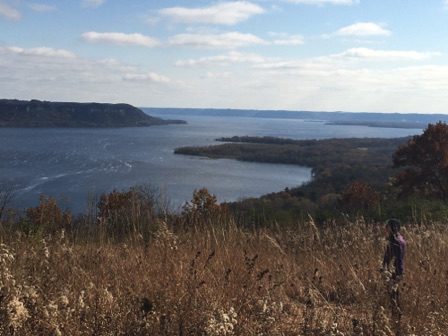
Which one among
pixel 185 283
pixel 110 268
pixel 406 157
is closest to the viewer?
pixel 185 283

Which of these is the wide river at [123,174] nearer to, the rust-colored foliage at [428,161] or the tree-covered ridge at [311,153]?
the tree-covered ridge at [311,153]

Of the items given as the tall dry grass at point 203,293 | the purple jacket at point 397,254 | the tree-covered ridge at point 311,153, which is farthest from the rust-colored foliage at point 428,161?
the tree-covered ridge at point 311,153

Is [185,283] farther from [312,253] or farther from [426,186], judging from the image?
[426,186]

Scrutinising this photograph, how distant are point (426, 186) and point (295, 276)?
26218 mm

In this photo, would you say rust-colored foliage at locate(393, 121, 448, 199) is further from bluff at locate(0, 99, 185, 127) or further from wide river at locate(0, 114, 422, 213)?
bluff at locate(0, 99, 185, 127)

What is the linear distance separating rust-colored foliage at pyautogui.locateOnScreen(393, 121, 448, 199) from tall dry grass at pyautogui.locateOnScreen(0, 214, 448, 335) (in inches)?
995

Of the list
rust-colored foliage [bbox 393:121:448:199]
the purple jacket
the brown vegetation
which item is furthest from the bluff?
the purple jacket

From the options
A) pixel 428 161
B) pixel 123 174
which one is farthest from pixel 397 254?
pixel 123 174

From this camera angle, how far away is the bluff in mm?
173100

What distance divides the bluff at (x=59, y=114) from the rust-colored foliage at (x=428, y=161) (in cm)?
15847

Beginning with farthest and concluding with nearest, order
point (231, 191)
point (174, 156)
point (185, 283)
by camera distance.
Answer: point (174, 156)
point (231, 191)
point (185, 283)

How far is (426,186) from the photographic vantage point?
2809cm

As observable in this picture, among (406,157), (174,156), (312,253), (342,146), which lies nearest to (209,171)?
(174,156)

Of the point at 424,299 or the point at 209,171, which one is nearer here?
the point at 424,299
